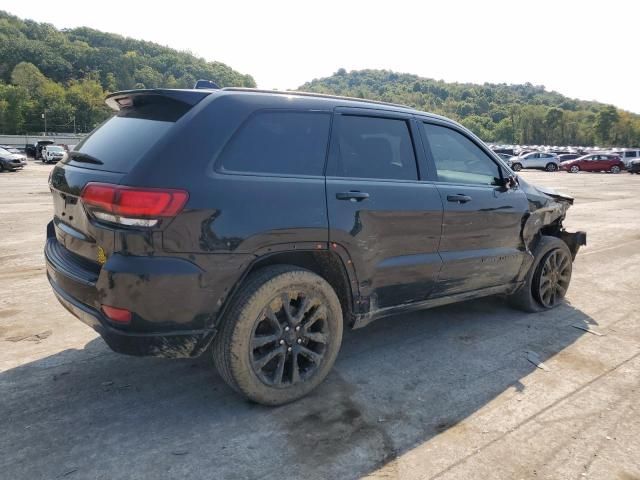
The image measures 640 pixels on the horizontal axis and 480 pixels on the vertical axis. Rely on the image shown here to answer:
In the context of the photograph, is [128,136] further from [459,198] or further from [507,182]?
[507,182]

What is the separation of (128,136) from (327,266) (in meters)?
1.43

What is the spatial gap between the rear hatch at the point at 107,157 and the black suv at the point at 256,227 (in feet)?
0.04

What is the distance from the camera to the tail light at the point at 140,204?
2.53m

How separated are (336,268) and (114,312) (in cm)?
133

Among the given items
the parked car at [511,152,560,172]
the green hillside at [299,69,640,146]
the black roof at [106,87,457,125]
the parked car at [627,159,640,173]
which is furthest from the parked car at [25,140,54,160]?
the green hillside at [299,69,640,146]

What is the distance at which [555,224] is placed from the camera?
5168mm

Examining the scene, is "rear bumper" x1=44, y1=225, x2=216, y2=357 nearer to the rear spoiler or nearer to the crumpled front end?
the rear spoiler

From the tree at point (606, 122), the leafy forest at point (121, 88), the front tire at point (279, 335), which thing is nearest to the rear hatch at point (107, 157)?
the front tire at point (279, 335)

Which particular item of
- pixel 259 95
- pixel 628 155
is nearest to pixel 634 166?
pixel 628 155

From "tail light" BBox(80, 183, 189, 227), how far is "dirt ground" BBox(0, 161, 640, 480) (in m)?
1.16

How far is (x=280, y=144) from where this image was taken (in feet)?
9.96

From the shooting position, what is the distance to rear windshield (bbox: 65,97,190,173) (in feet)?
9.08

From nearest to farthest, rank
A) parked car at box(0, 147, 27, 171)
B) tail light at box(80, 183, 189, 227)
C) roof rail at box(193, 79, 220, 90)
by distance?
tail light at box(80, 183, 189, 227) → roof rail at box(193, 79, 220, 90) → parked car at box(0, 147, 27, 171)

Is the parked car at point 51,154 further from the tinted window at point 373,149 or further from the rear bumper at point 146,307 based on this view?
the rear bumper at point 146,307
